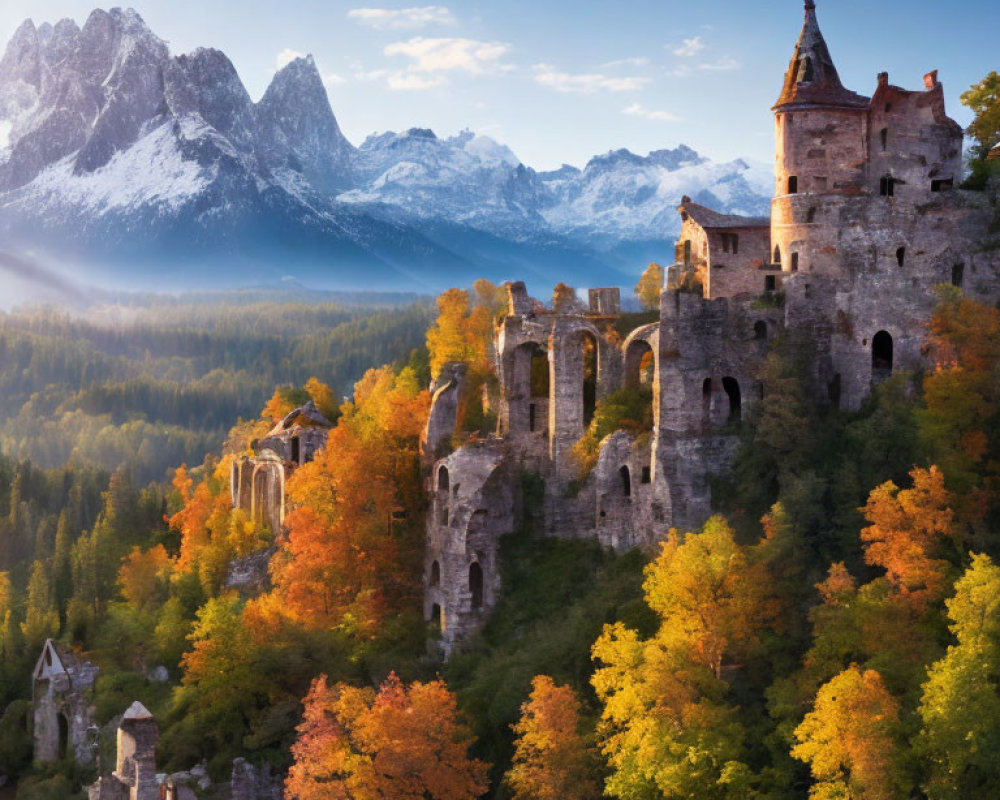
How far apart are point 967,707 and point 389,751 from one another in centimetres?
2450

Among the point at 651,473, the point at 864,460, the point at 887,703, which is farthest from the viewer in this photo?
the point at 651,473

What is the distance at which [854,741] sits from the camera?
5131 centimetres

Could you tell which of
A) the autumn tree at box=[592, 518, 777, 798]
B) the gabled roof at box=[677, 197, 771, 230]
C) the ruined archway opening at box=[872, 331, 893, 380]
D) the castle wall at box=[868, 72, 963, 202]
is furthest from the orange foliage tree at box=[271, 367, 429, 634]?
the castle wall at box=[868, 72, 963, 202]

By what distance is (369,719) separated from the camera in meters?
61.6

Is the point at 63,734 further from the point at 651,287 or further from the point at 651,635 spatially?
the point at 651,287

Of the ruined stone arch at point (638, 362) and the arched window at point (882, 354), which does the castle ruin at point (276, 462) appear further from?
the arched window at point (882, 354)

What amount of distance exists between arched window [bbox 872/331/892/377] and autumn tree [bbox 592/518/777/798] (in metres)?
12.7

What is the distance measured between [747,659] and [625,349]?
63.5 feet

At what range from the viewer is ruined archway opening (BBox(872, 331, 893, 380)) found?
226 feet

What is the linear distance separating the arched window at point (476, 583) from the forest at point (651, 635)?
4.34ft

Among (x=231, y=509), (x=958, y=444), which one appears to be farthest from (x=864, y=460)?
(x=231, y=509)

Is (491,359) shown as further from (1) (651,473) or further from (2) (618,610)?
(2) (618,610)

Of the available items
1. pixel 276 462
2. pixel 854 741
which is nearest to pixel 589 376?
pixel 276 462

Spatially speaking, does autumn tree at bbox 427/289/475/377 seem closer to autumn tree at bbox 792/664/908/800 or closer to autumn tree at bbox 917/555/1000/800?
autumn tree at bbox 792/664/908/800
